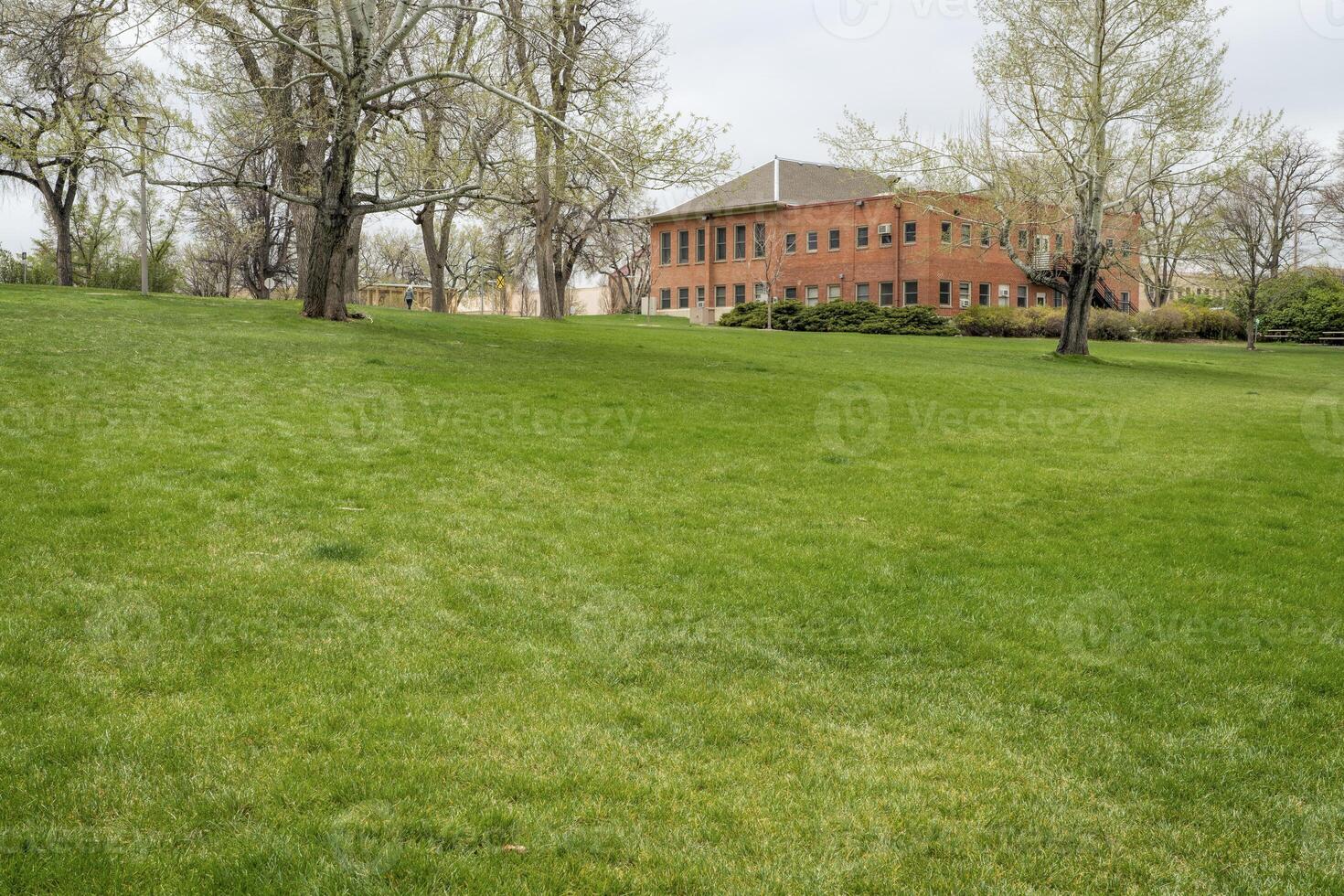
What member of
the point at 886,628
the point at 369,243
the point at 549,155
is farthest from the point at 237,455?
the point at 369,243

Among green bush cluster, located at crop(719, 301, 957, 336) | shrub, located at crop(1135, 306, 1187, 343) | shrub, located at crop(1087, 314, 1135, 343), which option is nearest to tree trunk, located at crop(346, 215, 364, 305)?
green bush cluster, located at crop(719, 301, 957, 336)

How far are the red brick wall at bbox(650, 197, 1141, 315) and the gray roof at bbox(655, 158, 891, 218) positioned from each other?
1.10 meters

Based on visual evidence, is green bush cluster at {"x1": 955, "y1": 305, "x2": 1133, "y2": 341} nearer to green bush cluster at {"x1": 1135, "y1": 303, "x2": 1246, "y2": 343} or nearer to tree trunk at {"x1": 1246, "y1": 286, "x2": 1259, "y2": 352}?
green bush cluster at {"x1": 1135, "y1": 303, "x2": 1246, "y2": 343}

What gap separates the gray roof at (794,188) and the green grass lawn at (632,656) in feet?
177

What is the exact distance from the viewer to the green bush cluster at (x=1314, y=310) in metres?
57.1

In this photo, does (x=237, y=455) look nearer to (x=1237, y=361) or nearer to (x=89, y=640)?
(x=89, y=640)

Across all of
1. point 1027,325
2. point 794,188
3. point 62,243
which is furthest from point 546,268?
point 794,188

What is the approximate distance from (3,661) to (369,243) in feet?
335

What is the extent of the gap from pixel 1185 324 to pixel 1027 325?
10583 mm

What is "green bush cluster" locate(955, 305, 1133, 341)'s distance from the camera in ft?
171

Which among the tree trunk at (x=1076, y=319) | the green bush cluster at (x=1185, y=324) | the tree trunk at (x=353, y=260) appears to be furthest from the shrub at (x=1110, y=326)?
the tree trunk at (x=353, y=260)

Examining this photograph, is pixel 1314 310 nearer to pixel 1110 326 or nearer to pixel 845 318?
pixel 1110 326

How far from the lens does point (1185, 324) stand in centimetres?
5547

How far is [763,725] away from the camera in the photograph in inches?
202
